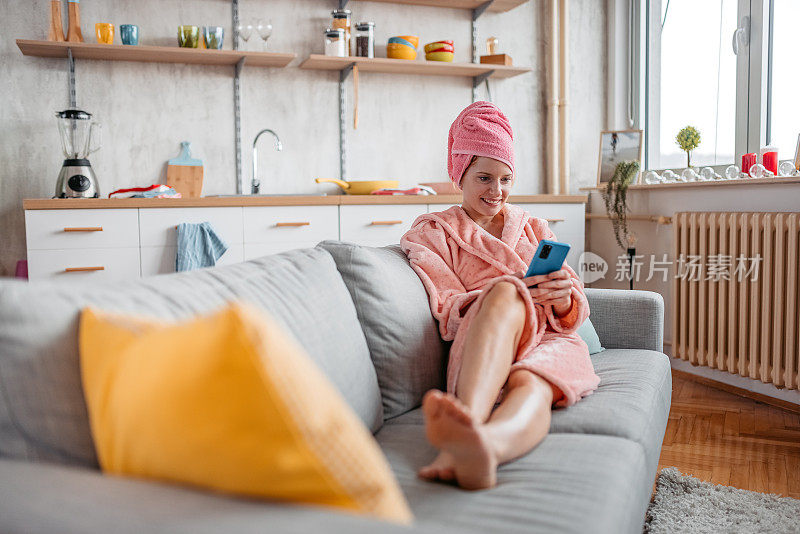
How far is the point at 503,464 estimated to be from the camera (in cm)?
121

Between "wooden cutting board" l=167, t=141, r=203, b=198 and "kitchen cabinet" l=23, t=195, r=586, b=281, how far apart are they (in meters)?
0.54

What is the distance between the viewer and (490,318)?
4.82 feet

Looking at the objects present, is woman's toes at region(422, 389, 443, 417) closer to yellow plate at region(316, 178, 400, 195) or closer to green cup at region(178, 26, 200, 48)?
yellow plate at region(316, 178, 400, 195)

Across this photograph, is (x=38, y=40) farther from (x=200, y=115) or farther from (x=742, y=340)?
(x=742, y=340)

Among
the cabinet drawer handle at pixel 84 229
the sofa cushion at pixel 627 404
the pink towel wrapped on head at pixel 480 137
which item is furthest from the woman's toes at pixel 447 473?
the cabinet drawer handle at pixel 84 229

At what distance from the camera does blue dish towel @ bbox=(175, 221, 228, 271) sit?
10.0ft

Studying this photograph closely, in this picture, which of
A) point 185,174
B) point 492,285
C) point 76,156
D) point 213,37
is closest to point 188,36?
point 213,37

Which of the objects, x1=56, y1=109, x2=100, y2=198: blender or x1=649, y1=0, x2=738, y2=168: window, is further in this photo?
x1=649, y1=0, x2=738, y2=168: window

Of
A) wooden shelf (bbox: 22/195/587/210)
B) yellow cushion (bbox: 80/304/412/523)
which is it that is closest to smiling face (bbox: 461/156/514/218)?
yellow cushion (bbox: 80/304/412/523)

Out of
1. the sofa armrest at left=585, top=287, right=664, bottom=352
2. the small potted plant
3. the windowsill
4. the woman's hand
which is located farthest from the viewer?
the small potted plant

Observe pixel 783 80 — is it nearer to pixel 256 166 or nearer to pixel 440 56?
pixel 440 56

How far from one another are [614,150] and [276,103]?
1992mm

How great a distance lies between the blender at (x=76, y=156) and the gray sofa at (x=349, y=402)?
205 cm

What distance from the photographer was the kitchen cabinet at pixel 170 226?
9.77ft
